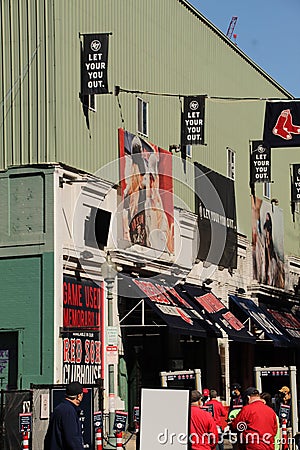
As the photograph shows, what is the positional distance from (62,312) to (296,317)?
23.3 m

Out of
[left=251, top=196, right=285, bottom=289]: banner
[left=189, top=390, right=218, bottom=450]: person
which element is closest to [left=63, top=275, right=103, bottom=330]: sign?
[left=189, top=390, right=218, bottom=450]: person

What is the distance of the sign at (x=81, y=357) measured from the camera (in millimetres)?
27422

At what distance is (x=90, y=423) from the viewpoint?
866 inches

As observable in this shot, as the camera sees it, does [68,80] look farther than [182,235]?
No

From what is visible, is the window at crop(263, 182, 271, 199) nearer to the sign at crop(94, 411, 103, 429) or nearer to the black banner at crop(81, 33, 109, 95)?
the black banner at crop(81, 33, 109, 95)

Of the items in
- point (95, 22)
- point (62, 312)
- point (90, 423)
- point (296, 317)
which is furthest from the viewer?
point (296, 317)

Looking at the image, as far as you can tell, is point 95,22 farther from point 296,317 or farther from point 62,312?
point 296,317

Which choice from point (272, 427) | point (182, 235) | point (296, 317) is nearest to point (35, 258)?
point (182, 235)

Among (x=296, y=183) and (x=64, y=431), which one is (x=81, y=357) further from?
(x=296, y=183)

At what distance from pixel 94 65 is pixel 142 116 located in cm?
507

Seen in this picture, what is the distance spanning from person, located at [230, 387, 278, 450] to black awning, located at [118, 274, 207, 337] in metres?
13.4

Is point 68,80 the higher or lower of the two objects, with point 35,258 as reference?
higher

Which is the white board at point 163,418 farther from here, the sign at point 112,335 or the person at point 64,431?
the sign at point 112,335

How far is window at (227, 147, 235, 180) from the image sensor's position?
42281 mm
